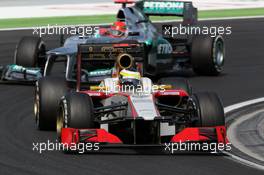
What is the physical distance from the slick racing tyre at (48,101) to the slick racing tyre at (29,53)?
611 cm

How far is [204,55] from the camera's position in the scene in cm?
2145

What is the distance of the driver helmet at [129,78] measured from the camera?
14164 millimetres

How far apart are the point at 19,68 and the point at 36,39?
41.5 inches

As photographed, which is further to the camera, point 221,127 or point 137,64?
point 137,64

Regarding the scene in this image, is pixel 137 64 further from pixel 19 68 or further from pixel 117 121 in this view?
pixel 19 68

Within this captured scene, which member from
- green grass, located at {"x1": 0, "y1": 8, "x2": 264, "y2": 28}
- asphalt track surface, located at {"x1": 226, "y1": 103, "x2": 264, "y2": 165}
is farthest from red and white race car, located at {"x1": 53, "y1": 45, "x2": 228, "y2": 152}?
green grass, located at {"x1": 0, "y1": 8, "x2": 264, "y2": 28}

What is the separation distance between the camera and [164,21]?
33812 millimetres

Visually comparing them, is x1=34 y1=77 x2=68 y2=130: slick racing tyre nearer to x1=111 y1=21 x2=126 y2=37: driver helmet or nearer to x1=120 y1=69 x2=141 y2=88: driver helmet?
x1=120 y1=69 x2=141 y2=88: driver helmet

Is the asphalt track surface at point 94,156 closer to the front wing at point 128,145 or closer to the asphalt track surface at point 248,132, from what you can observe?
the front wing at point 128,145

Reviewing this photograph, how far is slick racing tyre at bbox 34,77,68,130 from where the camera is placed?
14273 millimetres

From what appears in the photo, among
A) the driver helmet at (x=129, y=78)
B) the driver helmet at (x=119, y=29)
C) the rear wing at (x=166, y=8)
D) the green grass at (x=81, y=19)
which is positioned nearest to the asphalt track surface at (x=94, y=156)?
the driver helmet at (x=129, y=78)

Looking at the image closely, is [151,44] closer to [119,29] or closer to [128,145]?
[119,29]

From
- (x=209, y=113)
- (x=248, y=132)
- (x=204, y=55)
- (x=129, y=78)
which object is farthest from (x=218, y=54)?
(x=209, y=113)

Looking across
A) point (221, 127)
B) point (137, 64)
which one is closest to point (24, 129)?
point (137, 64)
